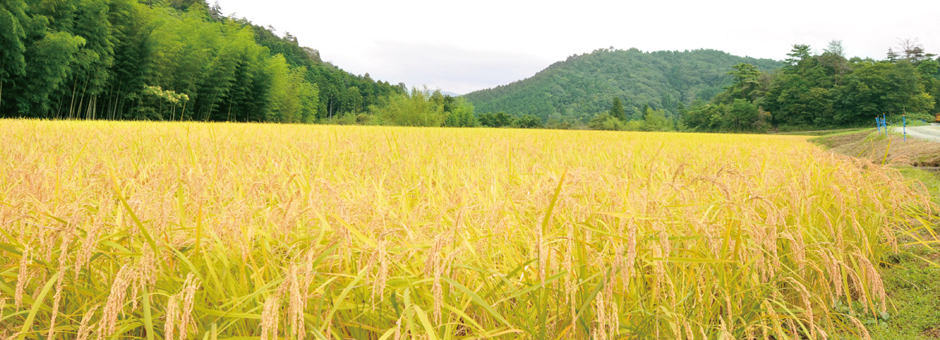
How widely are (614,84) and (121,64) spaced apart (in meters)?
106

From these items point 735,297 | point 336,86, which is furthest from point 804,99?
point 336,86

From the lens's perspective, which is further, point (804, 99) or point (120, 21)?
point (804, 99)

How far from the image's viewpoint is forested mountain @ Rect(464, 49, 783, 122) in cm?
10019

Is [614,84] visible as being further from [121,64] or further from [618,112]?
[121,64]

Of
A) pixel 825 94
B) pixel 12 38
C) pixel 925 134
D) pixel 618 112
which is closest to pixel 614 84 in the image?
pixel 618 112

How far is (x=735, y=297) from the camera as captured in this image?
5.24ft

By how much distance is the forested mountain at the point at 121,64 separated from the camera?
19.3 m

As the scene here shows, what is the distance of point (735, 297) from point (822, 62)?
77.5 metres

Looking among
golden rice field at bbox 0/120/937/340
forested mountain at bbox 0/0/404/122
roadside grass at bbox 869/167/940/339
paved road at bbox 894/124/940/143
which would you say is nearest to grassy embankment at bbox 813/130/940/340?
roadside grass at bbox 869/167/940/339

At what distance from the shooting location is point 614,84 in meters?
111

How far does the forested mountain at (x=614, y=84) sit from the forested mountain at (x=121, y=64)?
219 feet

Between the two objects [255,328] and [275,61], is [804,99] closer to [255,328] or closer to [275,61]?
[275,61]

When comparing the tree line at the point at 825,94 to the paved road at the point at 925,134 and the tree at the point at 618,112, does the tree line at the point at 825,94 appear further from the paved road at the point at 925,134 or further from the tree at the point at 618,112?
the paved road at the point at 925,134

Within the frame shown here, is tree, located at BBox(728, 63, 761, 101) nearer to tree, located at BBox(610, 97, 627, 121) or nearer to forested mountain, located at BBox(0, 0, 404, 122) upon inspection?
tree, located at BBox(610, 97, 627, 121)
